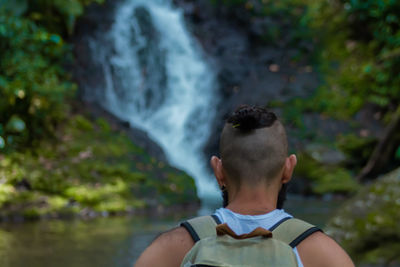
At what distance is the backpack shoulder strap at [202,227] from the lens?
5.64 ft

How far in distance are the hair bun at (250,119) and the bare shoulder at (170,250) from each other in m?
0.46

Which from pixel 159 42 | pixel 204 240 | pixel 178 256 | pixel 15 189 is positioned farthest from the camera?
pixel 159 42

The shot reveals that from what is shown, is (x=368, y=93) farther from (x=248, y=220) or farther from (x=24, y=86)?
(x=24, y=86)

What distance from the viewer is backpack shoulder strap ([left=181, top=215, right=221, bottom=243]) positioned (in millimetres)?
1719

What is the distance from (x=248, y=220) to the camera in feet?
5.78

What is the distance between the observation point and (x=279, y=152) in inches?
71.5

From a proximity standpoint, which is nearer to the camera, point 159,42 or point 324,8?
point 324,8

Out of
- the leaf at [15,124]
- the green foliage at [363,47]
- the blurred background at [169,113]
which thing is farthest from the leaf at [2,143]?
the green foliage at [363,47]

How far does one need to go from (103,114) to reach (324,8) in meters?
10.1

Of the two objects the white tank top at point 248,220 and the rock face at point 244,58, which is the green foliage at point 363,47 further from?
the rock face at point 244,58

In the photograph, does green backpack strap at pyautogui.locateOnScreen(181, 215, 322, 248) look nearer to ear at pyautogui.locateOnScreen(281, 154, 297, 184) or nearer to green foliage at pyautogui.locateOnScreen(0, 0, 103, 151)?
ear at pyautogui.locateOnScreen(281, 154, 297, 184)

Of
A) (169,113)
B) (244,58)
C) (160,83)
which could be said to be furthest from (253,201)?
(244,58)

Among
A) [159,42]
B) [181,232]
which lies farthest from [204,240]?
[159,42]

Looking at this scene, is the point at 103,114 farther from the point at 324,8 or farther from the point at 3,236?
the point at 324,8
